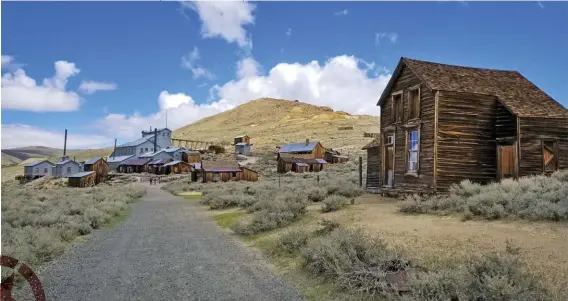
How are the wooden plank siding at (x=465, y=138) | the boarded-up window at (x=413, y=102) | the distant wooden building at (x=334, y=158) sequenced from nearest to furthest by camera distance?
the wooden plank siding at (x=465, y=138), the boarded-up window at (x=413, y=102), the distant wooden building at (x=334, y=158)

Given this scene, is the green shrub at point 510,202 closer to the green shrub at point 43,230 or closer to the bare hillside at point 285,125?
the green shrub at point 43,230

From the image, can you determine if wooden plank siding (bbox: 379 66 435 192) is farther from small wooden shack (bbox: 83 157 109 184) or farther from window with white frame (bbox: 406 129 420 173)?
small wooden shack (bbox: 83 157 109 184)

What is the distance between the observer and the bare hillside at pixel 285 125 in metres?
96.1

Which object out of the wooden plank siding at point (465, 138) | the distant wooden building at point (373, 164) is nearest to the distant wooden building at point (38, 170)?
the distant wooden building at point (373, 164)

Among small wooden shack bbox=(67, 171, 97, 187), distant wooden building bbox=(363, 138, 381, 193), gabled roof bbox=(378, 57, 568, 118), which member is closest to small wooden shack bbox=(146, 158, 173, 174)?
small wooden shack bbox=(67, 171, 97, 187)

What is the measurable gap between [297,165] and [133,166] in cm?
3468

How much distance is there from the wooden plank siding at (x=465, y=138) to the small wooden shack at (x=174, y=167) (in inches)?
2220

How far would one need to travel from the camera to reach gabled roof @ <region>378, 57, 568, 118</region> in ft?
52.3

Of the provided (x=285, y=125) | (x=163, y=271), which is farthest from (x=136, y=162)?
(x=163, y=271)

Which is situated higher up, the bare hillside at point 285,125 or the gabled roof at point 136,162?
the bare hillside at point 285,125

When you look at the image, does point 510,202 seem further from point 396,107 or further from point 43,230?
point 43,230

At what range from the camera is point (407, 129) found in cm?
1767

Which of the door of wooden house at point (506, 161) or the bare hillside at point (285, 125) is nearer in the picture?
the door of wooden house at point (506, 161)

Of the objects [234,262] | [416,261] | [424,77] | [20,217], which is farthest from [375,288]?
[20,217]
